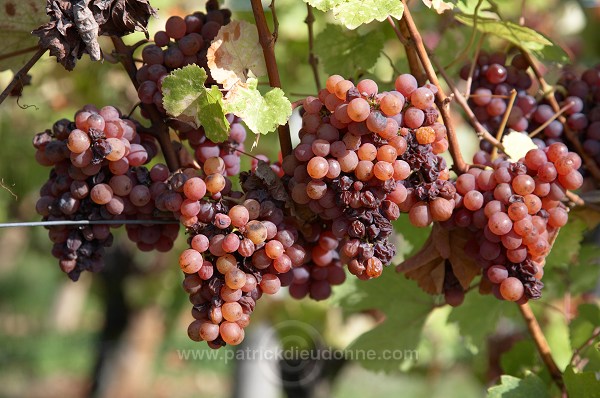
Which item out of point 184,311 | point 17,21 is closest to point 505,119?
point 17,21

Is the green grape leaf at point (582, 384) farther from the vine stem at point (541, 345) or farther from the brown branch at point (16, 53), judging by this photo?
the brown branch at point (16, 53)

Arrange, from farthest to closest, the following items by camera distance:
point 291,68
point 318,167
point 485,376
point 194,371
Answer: point 194,371 < point 291,68 < point 485,376 < point 318,167

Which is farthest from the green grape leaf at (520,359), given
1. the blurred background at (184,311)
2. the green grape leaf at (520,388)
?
the green grape leaf at (520,388)

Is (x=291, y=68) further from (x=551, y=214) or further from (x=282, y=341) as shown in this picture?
(x=551, y=214)

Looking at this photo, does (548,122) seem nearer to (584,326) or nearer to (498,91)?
(498,91)

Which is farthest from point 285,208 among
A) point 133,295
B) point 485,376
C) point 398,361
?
point 133,295

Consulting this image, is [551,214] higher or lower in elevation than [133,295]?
higher

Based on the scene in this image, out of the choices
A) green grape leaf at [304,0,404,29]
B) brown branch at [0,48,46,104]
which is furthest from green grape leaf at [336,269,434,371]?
brown branch at [0,48,46,104]
